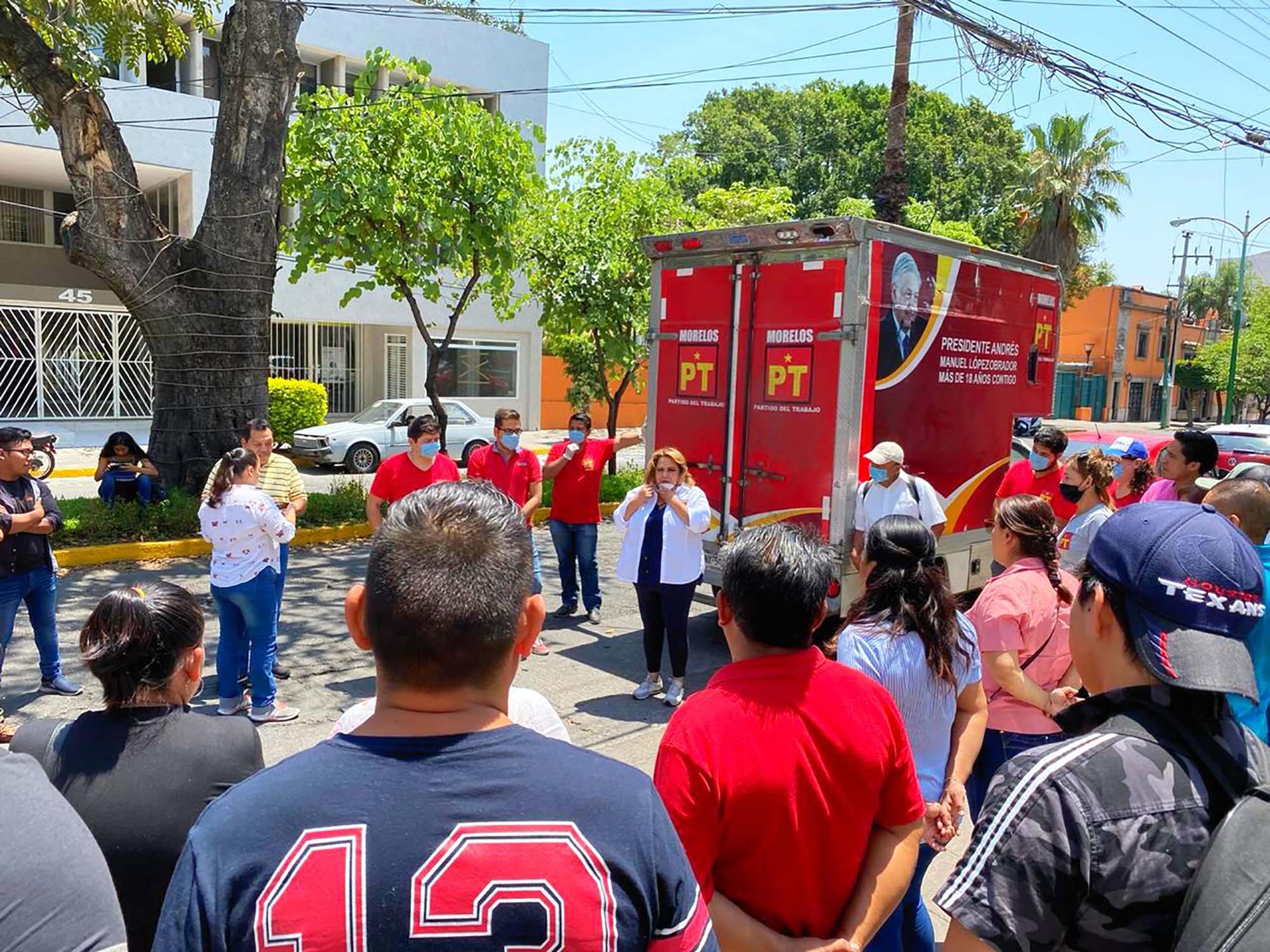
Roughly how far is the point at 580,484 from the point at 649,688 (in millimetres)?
2084

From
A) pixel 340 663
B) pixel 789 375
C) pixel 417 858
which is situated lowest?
pixel 340 663

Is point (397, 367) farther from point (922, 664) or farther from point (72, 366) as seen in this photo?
point (922, 664)

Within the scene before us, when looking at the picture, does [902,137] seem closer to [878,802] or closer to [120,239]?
[120,239]

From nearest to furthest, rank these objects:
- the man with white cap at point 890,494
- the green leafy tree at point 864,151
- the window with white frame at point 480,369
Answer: the man with white cap at point 890,494
the window with white frame at point 480,369
the green leafy tree at point 864,151

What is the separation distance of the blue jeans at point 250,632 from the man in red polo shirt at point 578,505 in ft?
9.20

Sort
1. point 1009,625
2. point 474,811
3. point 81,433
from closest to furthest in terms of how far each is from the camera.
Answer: point 474,811 → point 1009,625 → point 81,433

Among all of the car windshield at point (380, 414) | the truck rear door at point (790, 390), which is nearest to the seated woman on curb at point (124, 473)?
the truck rear door at point (790, 390)

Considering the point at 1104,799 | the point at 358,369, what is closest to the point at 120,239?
the point at 1104,799

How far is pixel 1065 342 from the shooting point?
4819cm

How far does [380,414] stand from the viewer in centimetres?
1823

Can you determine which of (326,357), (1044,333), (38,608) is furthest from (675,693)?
(326,357)

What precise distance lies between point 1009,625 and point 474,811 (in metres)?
2.52

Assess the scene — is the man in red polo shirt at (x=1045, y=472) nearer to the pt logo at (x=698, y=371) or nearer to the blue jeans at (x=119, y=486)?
the pt logo at (x=698, y=371)

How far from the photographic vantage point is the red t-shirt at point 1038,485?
7.07 metres
